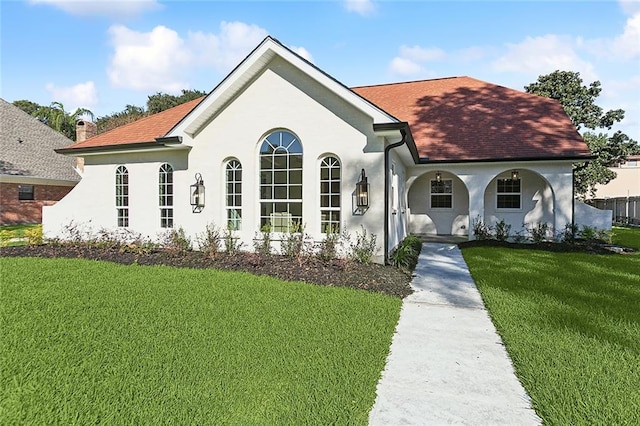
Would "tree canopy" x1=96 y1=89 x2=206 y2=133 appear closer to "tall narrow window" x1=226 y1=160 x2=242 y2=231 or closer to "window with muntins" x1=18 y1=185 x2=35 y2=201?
"window with muntins" x1=18 y1=185 x2=35 y2=201

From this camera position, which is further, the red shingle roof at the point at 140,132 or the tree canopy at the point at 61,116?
the tree canopy at the point at 61,116

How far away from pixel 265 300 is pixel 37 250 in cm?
953

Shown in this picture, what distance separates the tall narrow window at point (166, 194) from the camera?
12094 millimetres

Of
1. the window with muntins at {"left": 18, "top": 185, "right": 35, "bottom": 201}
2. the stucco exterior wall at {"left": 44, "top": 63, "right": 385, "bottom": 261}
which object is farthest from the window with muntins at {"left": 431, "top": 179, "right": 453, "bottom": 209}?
the window with muntins at {"left": 18, "top": 185, "right": 35, "bottom": 201}

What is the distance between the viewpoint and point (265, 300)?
19.9 feet

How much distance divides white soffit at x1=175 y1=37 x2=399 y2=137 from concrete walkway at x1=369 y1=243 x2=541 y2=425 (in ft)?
16.1

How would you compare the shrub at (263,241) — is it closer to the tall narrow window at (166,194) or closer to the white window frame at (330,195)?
the white window frame at (330,195)

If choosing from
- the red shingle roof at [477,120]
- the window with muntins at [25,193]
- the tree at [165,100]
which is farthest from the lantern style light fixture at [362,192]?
the tree at [165,100]

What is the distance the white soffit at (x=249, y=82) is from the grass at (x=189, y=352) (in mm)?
4620

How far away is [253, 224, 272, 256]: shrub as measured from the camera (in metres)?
10.0

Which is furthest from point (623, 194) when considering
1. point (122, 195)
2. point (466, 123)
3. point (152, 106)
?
point (152, 106)

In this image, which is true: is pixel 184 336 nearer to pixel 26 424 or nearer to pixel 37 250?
pixel 26 424

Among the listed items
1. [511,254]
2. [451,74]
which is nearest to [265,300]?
[511,254]

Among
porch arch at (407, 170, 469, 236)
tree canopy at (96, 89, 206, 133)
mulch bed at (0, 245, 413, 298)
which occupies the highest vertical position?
tree canopy at (96, 89, 206, 133)
